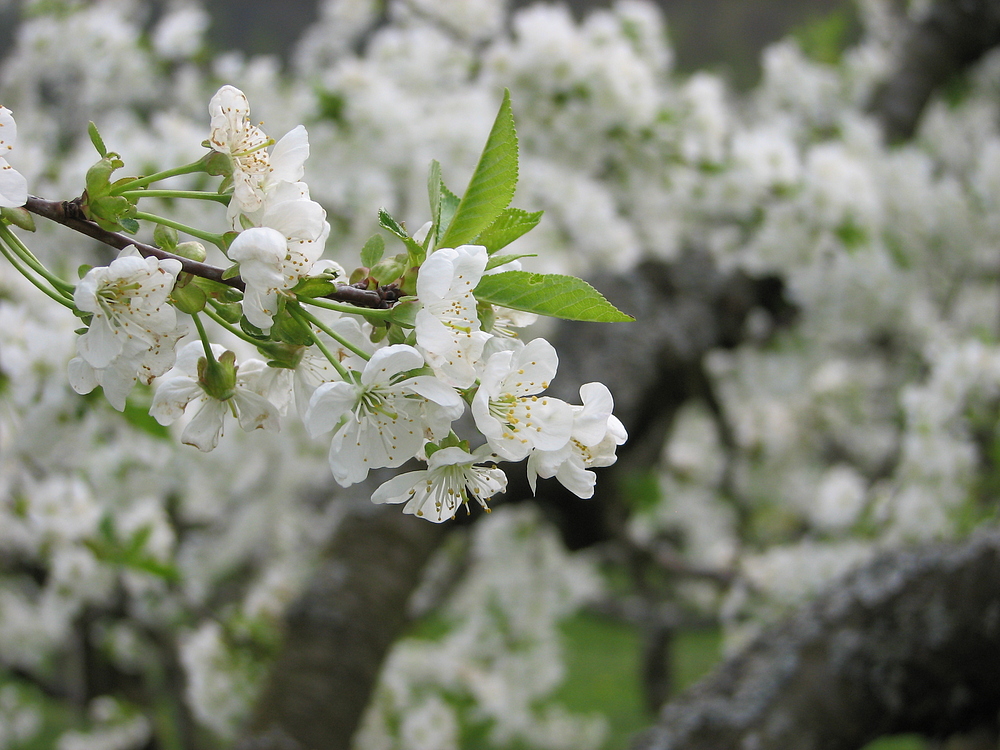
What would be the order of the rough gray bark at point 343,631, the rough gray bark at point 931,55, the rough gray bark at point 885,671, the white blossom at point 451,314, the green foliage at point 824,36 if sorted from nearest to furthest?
1. the white blossom at point 451,314
2. the rough gray bark at point 885,671
3. the rough gray bark at point 343,631
4. the rough gray bark at point 931,55
5. the green foliage at point 824,36

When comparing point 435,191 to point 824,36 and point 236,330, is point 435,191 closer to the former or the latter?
point 236,330

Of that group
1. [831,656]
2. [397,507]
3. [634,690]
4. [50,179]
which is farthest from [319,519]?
[831,656]

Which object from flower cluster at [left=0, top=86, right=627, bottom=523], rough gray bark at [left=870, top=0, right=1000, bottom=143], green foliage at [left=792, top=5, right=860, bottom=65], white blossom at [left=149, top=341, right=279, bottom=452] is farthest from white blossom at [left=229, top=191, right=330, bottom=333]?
green foliage at [left=792, top=5, right=860, bottom=65]

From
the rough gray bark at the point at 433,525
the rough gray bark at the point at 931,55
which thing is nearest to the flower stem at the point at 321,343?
the rough gray bark at the point at 433,525

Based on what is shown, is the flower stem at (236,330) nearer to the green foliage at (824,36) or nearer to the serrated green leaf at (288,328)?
the serrated green leaf at (288,328)

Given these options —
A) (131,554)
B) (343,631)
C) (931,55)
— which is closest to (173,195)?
(131,554)

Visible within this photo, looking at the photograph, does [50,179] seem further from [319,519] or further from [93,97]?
[319,519]
